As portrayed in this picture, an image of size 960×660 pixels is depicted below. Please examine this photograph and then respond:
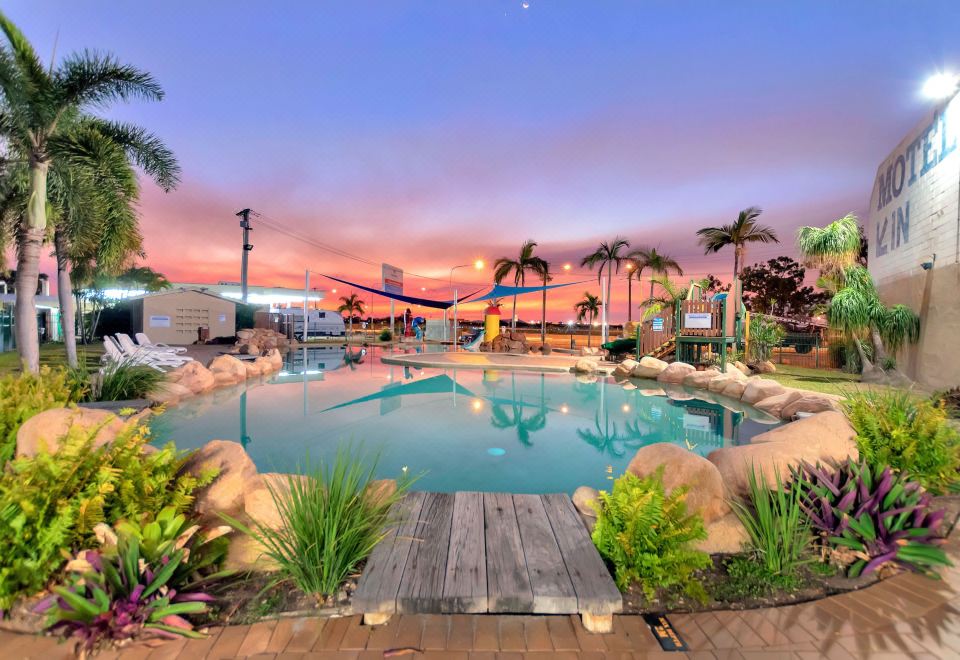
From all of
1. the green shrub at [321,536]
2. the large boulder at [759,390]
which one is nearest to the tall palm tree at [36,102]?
the green shrub at [321,536]

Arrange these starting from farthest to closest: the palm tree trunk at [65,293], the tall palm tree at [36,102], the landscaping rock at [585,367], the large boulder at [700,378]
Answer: the landscaping rock at [585,367] < the large boulder at [700,378] < the palm tree trunk at [65,293] < the tall palm tree at [36,102]

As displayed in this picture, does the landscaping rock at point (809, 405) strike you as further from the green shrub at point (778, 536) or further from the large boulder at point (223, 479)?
the large boulder at point (223, 479)

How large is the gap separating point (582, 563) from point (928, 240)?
42.7 feet

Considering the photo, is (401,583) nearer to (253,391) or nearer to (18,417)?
(18,417)

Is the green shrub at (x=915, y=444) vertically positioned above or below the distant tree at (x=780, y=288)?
below

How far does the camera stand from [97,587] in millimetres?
1723

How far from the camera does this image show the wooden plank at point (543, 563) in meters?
1.94

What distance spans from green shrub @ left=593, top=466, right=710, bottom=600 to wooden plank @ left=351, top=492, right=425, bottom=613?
1.10 meters

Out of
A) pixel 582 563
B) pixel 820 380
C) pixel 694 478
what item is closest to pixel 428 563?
pixel 582 563

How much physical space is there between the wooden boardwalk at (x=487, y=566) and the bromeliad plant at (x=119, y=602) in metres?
0.76

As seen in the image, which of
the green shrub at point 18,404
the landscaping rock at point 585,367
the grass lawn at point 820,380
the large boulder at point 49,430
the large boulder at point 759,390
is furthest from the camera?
the landscaping rock at point 585,367

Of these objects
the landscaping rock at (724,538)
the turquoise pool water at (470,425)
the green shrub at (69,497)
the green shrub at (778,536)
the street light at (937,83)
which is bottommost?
the turquoise pool water at (470,425)

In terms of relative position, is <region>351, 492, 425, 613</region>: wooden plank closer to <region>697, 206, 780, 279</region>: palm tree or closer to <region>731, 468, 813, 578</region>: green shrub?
<region>731, 468, 813, 578</region>: green shrub

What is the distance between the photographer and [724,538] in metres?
2.59
